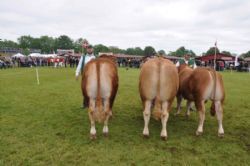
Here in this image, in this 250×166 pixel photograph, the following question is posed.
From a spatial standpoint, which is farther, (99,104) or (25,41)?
(25,41)

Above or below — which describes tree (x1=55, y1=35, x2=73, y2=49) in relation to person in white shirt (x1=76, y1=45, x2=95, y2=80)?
above

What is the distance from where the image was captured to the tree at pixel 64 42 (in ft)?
497

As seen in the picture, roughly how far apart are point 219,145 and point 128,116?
313 cm

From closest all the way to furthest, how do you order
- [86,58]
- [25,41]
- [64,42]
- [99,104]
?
[99,104] < [86,58] < [64,42] < [25,41]

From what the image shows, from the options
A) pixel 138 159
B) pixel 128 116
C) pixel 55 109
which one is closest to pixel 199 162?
pixel 138 159

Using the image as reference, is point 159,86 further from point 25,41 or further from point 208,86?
point 25,41

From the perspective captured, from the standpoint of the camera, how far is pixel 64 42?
6043 inches

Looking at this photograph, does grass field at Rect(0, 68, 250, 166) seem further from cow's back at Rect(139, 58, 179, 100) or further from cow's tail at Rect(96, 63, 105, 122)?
cow's back at Rect(139, 58, 179, 100)

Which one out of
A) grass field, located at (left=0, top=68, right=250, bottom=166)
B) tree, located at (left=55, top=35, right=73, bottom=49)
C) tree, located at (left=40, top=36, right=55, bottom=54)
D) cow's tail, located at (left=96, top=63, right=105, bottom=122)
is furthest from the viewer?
tree, located at (left=55, top=35, right=73, bottom=49)

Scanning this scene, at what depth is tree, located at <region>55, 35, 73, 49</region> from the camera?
151625 mm

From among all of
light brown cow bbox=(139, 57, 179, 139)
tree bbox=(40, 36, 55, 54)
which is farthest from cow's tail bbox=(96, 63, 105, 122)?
tree bbox=(40, 36, 55, 54)

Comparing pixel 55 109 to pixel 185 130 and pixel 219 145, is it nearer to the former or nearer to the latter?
pixel 185 130

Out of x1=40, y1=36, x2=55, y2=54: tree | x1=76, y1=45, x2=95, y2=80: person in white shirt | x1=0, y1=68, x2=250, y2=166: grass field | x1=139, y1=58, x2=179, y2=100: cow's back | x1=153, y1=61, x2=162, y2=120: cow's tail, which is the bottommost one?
x1=0, y1=68, x2=250, y2=166: grass field

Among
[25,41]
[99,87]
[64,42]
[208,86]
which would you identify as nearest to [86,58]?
[99,87]
